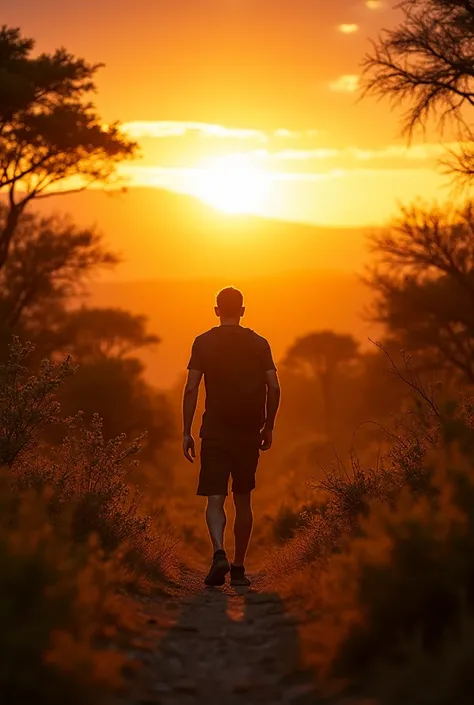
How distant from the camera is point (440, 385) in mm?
9016

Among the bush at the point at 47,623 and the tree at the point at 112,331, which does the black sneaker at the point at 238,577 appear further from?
the tree at the point at 112,331

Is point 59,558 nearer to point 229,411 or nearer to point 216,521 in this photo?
point 216,521

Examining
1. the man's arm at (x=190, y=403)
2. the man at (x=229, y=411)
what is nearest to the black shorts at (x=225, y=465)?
the man at (x=229, y=411)

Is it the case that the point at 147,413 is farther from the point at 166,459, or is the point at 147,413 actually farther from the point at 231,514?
the point at 166,459

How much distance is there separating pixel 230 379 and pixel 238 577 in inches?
66.3

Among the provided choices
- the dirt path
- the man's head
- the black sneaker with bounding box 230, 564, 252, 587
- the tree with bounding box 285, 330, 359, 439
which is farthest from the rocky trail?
the tree with bounding box 285, 330, 359, 439

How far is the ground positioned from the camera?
4.82 meters

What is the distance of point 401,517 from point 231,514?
91.2ft

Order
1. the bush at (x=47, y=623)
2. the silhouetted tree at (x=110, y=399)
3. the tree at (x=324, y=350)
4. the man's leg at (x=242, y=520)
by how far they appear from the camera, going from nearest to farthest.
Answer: the bush at (x=47, y=623) < the man's leg at (x=242, y=520) < the silhouetted tree at (x=110, y=399) < the tree at (x=324, y=350)

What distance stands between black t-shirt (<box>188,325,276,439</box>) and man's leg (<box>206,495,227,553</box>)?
52 cm

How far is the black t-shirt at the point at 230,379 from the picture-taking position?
835 cm

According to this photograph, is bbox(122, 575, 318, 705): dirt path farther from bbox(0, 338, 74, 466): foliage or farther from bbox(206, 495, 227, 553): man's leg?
bbox(0, 338, 74, 466): foliage

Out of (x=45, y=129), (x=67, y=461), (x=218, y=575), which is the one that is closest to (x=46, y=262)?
(x=45, y=129)

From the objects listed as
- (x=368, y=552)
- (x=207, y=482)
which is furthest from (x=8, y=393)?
(x=368, y=552)
